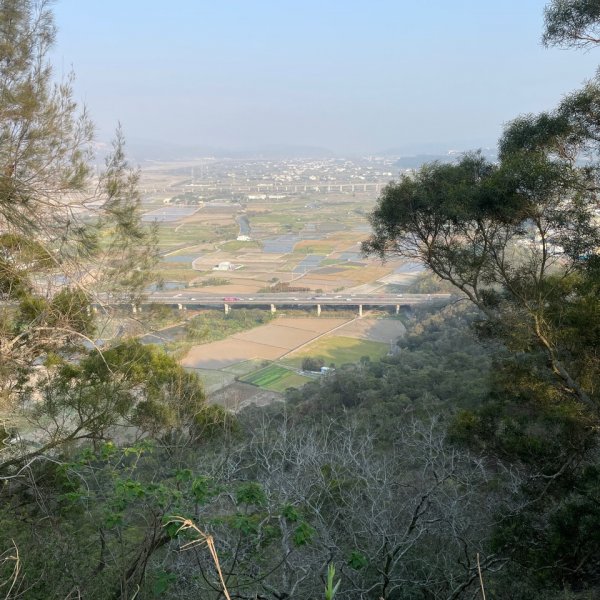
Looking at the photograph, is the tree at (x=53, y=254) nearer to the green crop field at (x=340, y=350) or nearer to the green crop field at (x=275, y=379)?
the green crop field at (x=275, y=379)

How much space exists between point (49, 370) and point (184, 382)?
170cm

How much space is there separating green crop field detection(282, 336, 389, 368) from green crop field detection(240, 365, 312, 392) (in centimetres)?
90

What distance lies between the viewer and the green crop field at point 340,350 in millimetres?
17188

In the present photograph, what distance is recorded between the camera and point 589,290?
12.1 ft

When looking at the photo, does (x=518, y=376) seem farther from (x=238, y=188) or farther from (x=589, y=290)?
(x=238, y=188)

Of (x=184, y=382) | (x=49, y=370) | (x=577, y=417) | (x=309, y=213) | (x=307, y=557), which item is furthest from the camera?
(x=309, y=213)

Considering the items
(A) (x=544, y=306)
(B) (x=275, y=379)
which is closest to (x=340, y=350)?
(B) (x=275, y=379)

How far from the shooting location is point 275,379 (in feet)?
49.8

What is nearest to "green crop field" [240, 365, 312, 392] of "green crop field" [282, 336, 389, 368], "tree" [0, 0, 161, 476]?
"green crop field" [282, 336, 389, 368]

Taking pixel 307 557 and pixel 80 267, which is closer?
pixel 307 557

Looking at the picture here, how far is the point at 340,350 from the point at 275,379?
12.6 ft

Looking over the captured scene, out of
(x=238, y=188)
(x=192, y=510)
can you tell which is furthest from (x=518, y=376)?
(x=238, y=188)

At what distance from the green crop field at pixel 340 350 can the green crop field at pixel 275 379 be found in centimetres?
90

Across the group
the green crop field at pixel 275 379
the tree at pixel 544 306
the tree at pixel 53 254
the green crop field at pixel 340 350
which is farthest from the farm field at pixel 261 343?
the tree at pixel 544 306
